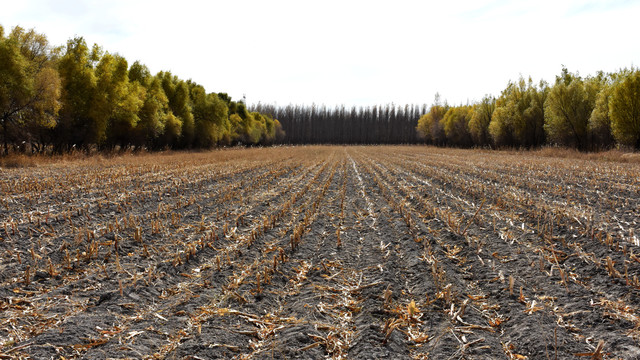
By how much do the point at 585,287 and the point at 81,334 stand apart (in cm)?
542

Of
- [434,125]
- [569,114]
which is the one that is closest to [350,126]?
[434,125]

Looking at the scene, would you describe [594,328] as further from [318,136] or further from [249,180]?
[318,136]

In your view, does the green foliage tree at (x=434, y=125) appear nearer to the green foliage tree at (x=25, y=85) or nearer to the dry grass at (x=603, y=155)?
the dry grass at (x=603, y=155)

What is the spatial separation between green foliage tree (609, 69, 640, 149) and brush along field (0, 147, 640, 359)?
25.8 metres

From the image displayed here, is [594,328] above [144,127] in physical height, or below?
below

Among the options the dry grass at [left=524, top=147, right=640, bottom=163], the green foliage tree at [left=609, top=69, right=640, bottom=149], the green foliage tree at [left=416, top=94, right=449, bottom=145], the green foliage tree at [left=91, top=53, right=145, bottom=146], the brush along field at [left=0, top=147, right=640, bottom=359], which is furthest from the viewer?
the green foliage tree at [left=416, top=94, right=449, bottom=145]

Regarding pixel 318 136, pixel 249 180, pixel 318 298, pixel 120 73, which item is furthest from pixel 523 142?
pixel 318 136

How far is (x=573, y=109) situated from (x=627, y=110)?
742 cm

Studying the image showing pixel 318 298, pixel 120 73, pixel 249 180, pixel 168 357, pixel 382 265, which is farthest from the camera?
pixel 120 73

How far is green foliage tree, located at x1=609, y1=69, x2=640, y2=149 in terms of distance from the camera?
26938 mm

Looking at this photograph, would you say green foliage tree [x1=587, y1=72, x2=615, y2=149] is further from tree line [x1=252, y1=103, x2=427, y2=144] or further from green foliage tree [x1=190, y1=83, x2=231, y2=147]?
tree line [x1=252, y1=103, x2=427, y2=144]

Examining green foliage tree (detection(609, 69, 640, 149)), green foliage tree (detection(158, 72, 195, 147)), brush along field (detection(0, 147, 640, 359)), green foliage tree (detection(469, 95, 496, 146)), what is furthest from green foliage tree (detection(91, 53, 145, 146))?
green foliage tree (detection(469, 95, 496, 146))

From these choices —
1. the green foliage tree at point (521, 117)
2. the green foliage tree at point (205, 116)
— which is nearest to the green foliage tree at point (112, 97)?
the green foliage tree at point (205, 116)

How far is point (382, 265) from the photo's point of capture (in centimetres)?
505
